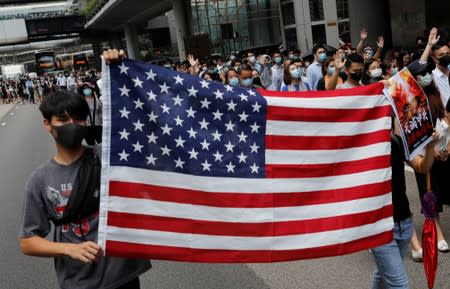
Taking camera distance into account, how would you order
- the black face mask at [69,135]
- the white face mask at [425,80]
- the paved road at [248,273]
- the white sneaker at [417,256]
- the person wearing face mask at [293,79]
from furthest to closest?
the person wearing face mask at [293,79] → the white sneaker at [417,256] → the paved road at [248,273] → the white face mask at [425,80] → the black face mask at [69,135]

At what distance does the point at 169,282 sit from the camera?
5.00 m

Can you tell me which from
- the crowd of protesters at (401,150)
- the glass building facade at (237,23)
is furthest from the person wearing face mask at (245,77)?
the glass building facade at (237,23)

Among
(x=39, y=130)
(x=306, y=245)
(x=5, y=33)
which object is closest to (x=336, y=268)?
(x=306, y=245)

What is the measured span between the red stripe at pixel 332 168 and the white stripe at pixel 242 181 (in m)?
0.02

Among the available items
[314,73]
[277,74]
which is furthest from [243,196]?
[277,74]

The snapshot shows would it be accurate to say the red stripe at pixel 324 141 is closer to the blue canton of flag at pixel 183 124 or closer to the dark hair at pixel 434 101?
the blue canton of flag at pixel 183 124

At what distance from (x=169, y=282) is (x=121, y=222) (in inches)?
93.5

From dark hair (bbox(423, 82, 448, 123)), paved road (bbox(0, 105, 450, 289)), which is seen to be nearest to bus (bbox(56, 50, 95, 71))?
paved road (bbox(0, 105, 450, 289))

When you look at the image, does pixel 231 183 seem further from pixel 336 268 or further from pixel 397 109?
pixel 336 268

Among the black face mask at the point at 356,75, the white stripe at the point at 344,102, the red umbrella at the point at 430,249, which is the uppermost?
the black face mask at the point at 356,75

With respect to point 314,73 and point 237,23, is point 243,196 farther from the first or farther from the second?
point 237,23

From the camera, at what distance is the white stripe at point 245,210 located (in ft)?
9.34

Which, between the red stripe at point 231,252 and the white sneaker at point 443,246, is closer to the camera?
the red stripe at point 231,252

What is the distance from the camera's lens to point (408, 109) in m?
3.35
